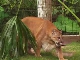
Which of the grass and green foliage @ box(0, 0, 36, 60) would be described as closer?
green foliage @ box(0, 0, 36, 60)

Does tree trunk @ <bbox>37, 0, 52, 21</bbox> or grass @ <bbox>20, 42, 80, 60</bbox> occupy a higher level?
tree trunk @ <bbox>37, 0, 52, 21</bbox>

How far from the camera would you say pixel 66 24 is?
12.0 metres

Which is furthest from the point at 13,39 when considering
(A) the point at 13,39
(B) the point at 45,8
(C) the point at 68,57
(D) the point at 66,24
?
(D) the point at 66,24

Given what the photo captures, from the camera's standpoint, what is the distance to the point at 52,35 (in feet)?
30.2

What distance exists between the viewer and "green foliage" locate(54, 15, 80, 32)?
1182cm

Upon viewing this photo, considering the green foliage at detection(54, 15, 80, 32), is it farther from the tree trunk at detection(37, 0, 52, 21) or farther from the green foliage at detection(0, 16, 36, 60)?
the green foliage at detection(0, 16, 36, 60)

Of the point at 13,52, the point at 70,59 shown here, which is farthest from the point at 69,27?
the point at 13,52

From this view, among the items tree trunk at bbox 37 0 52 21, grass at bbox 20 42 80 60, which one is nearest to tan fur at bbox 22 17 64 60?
grass at bbox 20 42 80 60

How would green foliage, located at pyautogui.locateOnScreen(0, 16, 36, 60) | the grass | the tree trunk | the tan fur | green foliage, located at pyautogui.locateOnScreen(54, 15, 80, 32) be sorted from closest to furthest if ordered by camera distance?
1. green foliage, located at pyautogui.locateOnScreen(0, 16, 36, 60)
2. the tan fur
3. the grass
4. the tree trunk
5. green foliage, located at pyautogui.locateOnScreen(54, 15, 80, 32)

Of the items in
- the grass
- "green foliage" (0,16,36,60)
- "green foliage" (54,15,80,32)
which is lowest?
the grass

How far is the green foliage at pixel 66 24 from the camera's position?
11.8 metres

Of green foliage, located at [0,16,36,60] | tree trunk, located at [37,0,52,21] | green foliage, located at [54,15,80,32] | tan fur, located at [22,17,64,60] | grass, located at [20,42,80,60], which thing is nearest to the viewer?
green foliage, located at [0,16,36,60]

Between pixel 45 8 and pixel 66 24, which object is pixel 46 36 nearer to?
pixel 45 8

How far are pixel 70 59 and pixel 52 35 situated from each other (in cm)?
80
